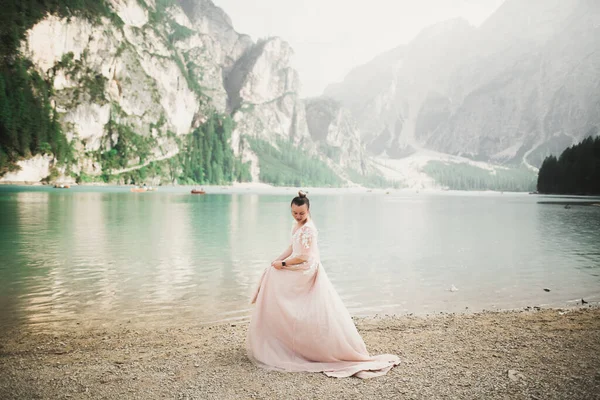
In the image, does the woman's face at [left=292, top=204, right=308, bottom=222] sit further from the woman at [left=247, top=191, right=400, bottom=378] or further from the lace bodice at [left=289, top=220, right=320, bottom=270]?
the lace bodice at [left=289, top=220, right=320, bottom=270]

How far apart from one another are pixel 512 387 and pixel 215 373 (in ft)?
18.8

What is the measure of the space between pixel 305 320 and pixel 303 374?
1.04 m

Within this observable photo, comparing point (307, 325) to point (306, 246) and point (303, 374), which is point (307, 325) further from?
point (306, 246)

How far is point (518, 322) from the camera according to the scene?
13.0m

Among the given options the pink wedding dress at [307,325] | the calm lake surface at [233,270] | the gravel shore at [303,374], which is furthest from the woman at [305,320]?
the calm lake surface at [233,270]

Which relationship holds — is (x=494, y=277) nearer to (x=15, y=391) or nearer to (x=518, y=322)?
(x=518, y=322)

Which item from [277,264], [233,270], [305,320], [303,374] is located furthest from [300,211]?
[233,270]

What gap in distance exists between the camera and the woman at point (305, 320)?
8.71 metres

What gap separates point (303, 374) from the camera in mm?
8422

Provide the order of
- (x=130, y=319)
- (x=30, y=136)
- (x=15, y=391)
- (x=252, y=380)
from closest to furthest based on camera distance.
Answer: (x=15, y=391)
(x=252, y=380)
(x=130, y=319)
(x=30, y=136)

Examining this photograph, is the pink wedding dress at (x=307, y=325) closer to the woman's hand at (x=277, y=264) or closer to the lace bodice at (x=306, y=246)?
the lace bodice at (x=306, y=246)

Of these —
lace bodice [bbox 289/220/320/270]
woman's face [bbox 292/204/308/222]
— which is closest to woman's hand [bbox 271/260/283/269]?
lace bodice [bbox 289/220/320/270]

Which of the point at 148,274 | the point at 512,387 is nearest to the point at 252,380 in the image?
the point at 512,387

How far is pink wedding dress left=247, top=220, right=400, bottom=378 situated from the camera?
8.72 metres
